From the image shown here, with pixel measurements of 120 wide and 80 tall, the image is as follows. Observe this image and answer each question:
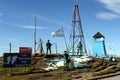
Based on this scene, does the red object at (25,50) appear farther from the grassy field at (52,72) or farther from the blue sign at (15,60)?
the grassy field at (52,72)

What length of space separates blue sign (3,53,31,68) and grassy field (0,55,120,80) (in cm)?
92

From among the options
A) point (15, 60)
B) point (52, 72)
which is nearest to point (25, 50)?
point (15, 60)

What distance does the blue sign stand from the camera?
29859 millimetres

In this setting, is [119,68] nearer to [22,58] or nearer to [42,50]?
[22,58]

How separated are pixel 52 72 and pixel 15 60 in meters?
4.05

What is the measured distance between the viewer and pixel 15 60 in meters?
30.1

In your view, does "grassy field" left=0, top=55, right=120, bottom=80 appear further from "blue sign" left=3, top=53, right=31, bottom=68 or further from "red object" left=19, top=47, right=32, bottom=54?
"red object" left=19, top=47, right=32, bottom=54

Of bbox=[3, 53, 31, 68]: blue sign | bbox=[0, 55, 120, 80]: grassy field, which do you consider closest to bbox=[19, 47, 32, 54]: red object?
bbox=[3, 53, 31, 68]: blue sign

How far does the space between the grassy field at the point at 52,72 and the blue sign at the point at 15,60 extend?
0.92 metres

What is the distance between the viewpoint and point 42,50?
49.5 meters

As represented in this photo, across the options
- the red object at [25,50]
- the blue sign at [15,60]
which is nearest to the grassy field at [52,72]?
the blue sign at [15,60]

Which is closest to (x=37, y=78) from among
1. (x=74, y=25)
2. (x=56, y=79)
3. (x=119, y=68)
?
(x=56, y=79)

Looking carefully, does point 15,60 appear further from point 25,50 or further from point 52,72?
point 52,72

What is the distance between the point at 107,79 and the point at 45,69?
9.33 m
